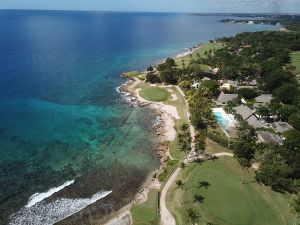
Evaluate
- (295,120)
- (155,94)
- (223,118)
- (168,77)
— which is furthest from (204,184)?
(168,77)

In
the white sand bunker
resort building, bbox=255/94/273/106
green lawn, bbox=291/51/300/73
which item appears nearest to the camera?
resort building, bbox=255/94/273/106

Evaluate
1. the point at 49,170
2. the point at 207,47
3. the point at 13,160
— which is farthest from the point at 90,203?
the point at 207,47

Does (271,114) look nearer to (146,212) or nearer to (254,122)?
(254,122)

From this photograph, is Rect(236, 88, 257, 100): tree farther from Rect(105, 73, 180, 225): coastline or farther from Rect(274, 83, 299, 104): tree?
Rect(105, 73, 180, 225): coastline

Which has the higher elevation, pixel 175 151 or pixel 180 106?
pixel 175 151

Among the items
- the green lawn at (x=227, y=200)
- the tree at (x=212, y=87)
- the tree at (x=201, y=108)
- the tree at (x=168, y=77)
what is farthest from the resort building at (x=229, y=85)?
the green lawn at (x=227, y=200)

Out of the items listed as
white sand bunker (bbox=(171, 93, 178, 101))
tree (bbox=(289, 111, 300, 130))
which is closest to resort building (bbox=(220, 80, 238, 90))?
white sand bunker (bbox=(171, 93, 178, 101))

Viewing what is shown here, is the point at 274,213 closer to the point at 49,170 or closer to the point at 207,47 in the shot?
the point at 49,170

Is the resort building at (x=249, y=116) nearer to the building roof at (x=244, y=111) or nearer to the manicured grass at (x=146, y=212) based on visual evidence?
the building roof at (x=244, y=111)
